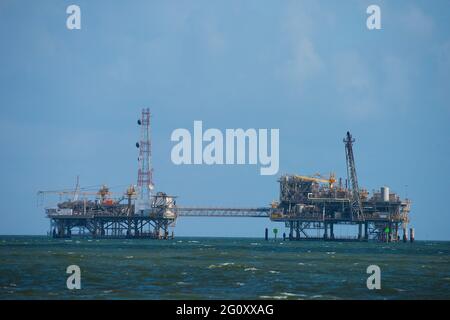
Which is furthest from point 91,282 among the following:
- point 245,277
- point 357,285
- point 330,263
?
point 330,263

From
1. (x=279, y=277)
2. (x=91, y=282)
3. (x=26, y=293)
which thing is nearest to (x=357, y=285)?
(x=279, y=277)

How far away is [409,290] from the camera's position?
6644cm

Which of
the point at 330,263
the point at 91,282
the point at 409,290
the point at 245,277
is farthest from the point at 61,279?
the point at 330,263

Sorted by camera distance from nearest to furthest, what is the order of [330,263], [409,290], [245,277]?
1. [409,290]
2. [245,277]
3. [330,263]

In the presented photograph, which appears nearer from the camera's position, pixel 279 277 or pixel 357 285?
pixel 357 285

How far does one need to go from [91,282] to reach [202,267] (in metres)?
21.5

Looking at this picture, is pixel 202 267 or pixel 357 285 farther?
pixel 202 267
